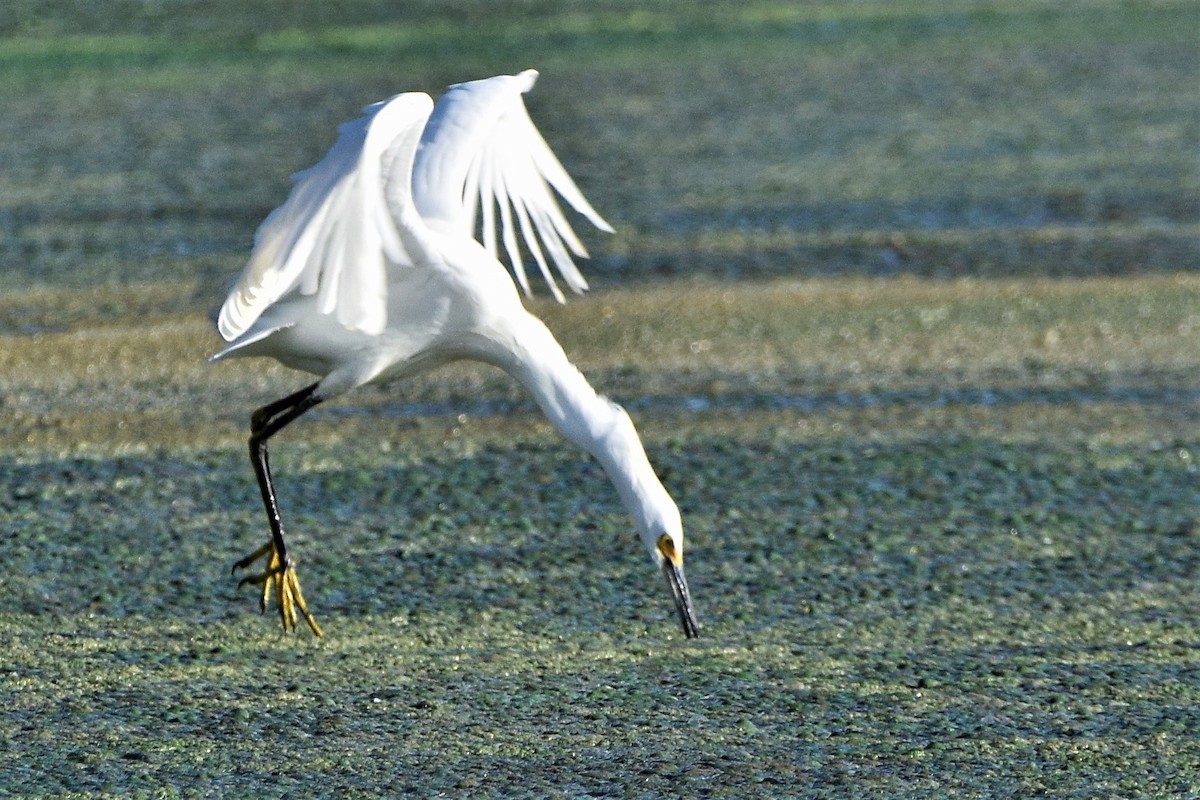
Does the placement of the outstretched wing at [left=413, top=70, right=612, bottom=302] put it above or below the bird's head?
above

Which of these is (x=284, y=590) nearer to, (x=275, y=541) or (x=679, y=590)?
(x=275, y=541)

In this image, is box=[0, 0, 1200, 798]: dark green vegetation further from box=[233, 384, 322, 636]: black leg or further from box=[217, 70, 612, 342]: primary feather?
box=[217, 70, 612, 342]: primary feather

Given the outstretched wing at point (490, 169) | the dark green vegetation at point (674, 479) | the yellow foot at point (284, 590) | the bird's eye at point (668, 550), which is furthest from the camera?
the outstretched wing at point (490, 169)

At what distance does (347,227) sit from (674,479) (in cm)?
202

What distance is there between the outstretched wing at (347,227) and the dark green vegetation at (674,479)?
88 centimetres

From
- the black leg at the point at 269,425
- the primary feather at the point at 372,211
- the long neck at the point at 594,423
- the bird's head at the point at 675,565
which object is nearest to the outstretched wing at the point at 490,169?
the primary feather at the point at 372,211

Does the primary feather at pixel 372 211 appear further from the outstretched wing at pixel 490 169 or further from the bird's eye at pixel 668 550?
the bird's eye at pixel 668 550

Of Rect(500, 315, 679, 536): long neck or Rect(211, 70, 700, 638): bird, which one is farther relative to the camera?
Rect(500, 315, 679, 536): long neck

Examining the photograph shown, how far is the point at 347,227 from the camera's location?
4.54 m

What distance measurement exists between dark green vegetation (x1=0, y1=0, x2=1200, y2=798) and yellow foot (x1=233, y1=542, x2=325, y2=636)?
0.21ft

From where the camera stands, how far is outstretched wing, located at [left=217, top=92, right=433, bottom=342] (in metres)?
4.46

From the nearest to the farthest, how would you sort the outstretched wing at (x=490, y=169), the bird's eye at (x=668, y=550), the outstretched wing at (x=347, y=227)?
the outstretched wing at (x=347, y=227) → the bird's eye at (x=668, y=550) → the outstretched wing at (x=490, y=169)

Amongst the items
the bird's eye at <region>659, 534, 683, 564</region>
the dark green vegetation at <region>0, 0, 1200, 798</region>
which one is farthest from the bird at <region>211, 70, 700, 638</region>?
the dark green vegetation at <region>0, 0, 1200, 798</region>

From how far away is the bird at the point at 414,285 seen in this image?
4531 millimetres
